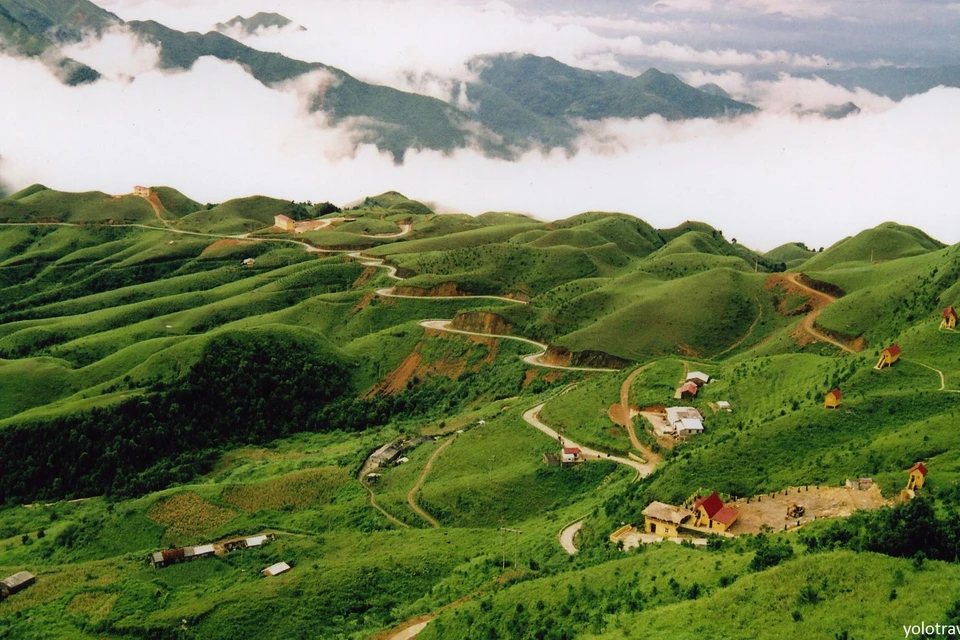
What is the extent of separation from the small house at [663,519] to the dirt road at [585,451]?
27.9 ft

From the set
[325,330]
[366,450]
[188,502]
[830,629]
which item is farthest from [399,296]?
[830,629]

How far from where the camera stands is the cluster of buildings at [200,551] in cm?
5831

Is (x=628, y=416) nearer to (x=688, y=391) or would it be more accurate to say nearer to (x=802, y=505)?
(x=688, y=391)

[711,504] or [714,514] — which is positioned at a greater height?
[711,504]

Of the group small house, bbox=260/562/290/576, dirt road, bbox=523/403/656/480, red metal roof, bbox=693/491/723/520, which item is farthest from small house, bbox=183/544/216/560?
red metal roof, bbox=693/491/723/520

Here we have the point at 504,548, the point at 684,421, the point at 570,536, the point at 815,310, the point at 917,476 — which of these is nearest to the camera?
the point at 917,476

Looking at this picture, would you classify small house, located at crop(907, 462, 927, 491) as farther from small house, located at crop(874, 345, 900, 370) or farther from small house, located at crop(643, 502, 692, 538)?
small house, located at crop(874, 345, 900, 370)

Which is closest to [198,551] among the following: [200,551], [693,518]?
[200,551]

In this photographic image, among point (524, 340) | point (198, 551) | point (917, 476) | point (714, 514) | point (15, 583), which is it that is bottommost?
point (198, 551)

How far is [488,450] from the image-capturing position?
233ft

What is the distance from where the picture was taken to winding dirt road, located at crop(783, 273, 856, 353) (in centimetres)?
8926

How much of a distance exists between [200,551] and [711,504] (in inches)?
1529

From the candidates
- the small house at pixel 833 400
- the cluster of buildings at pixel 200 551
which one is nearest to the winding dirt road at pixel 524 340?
the small house at pixel 833 400

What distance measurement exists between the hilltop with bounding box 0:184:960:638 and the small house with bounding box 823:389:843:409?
30.9 inches
